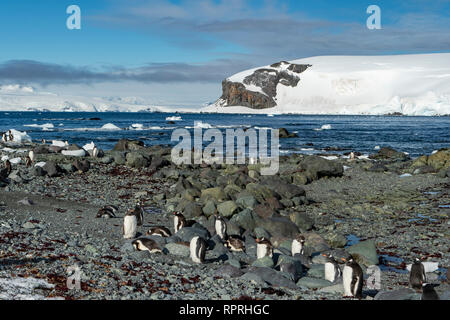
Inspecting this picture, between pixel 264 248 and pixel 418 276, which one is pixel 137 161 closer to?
pixel 264 248

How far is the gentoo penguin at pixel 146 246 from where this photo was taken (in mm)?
6230

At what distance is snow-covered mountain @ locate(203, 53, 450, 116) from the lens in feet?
317

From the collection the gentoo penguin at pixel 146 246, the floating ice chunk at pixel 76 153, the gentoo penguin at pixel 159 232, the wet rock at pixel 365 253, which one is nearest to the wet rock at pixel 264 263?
the gentoo penguin at pixel 146 246

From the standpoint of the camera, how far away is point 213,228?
325 inches

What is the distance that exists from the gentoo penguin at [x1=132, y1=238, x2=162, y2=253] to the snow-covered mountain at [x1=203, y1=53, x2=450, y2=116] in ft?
260

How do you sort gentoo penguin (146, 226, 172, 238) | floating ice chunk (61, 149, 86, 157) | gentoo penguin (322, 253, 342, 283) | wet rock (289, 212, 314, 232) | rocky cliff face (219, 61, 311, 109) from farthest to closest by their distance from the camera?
1. rocky cliff face (219, 61, 311, 109)
2. floating ice chunk (61, 149, 86, 157)
3. wet rock (289, 212, 314, 232)
4. gentoo penguin (146, 226, 172, 238)
5. gentoo penguin (322, 253, 342, 283)

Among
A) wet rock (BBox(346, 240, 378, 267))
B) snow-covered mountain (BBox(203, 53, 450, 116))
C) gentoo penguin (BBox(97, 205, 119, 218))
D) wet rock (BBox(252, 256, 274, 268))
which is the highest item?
snow-covered mountain (BBox(203, 53, 450, 116))

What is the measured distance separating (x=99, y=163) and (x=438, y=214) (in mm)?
11731

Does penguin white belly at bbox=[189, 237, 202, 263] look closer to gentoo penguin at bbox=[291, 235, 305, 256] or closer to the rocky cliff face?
gentoo penguin at bbox=[291, 235, 305, 256]

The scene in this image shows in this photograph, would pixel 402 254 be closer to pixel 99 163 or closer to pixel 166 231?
pixel 166 231

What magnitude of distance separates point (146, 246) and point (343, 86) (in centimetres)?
12100

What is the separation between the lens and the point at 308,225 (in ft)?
29.4

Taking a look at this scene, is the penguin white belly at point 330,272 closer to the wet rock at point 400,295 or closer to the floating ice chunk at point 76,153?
the wet rock at point 400,295

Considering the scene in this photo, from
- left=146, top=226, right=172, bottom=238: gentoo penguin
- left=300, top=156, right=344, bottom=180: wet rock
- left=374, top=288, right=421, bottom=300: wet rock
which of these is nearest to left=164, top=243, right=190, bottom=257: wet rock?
left=146, top=226, right=172, bottom=238: gentoo penguin
